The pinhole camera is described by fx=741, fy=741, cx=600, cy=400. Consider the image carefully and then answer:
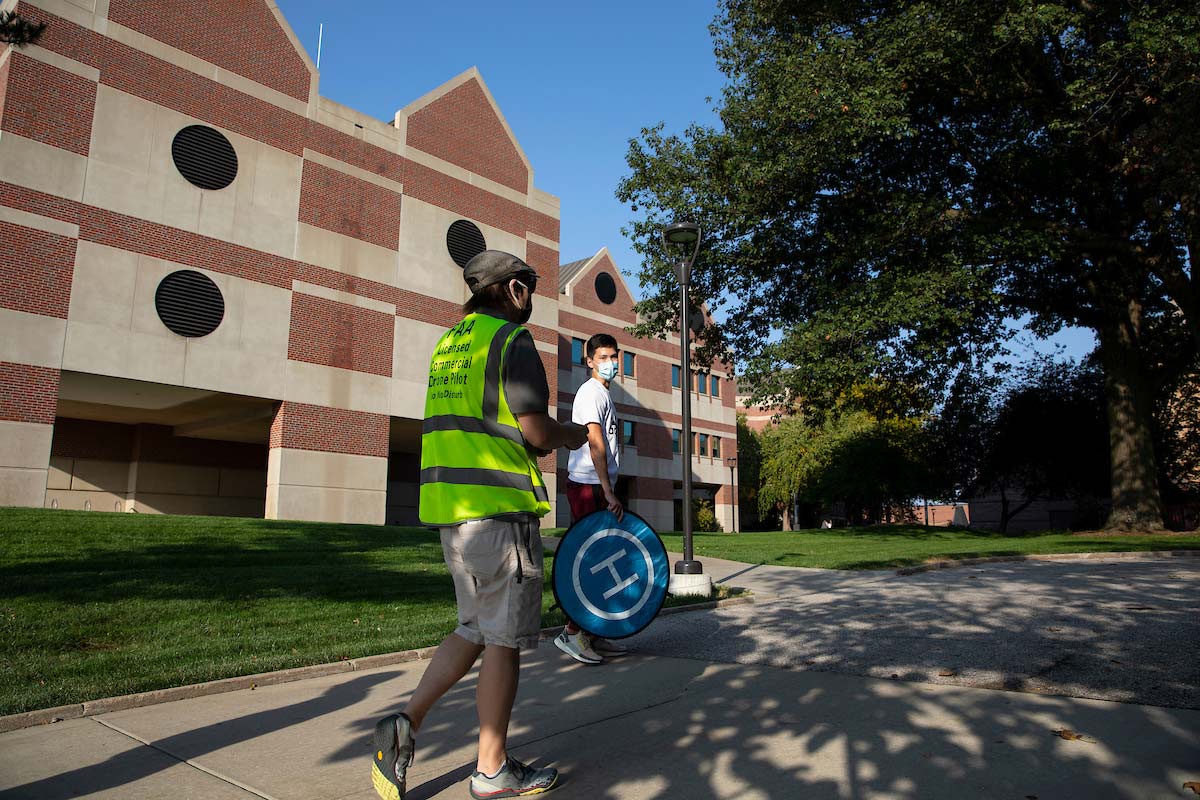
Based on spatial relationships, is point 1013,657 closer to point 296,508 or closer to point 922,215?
point 922,215

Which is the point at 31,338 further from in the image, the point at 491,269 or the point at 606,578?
the point at 491,269

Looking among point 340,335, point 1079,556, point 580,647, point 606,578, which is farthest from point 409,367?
point 606,578

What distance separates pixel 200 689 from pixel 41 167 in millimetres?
18193

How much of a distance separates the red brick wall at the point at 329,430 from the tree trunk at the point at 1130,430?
21.2 m

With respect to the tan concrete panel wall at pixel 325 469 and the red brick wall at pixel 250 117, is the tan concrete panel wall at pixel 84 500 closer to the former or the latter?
the tan concrete panel wall at pixel 325 469

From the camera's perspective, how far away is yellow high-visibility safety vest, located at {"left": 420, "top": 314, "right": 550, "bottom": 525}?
2824 mm

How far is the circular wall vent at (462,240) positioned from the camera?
2573cm

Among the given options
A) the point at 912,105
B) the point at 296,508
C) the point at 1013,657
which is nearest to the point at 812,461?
the point at 912,105

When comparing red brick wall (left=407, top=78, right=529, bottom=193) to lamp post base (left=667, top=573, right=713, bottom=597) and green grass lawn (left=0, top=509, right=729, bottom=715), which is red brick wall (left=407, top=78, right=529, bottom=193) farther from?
lamp post base (left=667, top=573, right=713, bottom=597)

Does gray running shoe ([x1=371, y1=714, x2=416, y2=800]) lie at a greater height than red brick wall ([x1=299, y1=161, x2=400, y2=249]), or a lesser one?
lesser

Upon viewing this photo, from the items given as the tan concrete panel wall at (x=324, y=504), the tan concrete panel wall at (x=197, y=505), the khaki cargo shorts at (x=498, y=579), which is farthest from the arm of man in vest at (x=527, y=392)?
the tan concrete panel wall at (x=197, y=505)

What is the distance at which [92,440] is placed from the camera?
81.0 ft

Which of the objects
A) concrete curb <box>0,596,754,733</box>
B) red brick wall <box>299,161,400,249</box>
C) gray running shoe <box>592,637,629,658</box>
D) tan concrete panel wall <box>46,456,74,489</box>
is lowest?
concrete curb <box>0,596,754,733</box>

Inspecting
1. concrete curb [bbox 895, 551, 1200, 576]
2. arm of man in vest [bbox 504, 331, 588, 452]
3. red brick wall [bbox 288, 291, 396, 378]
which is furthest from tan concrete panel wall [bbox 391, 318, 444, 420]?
arm of man in vest [bbox 504, 331, 588, 452]
